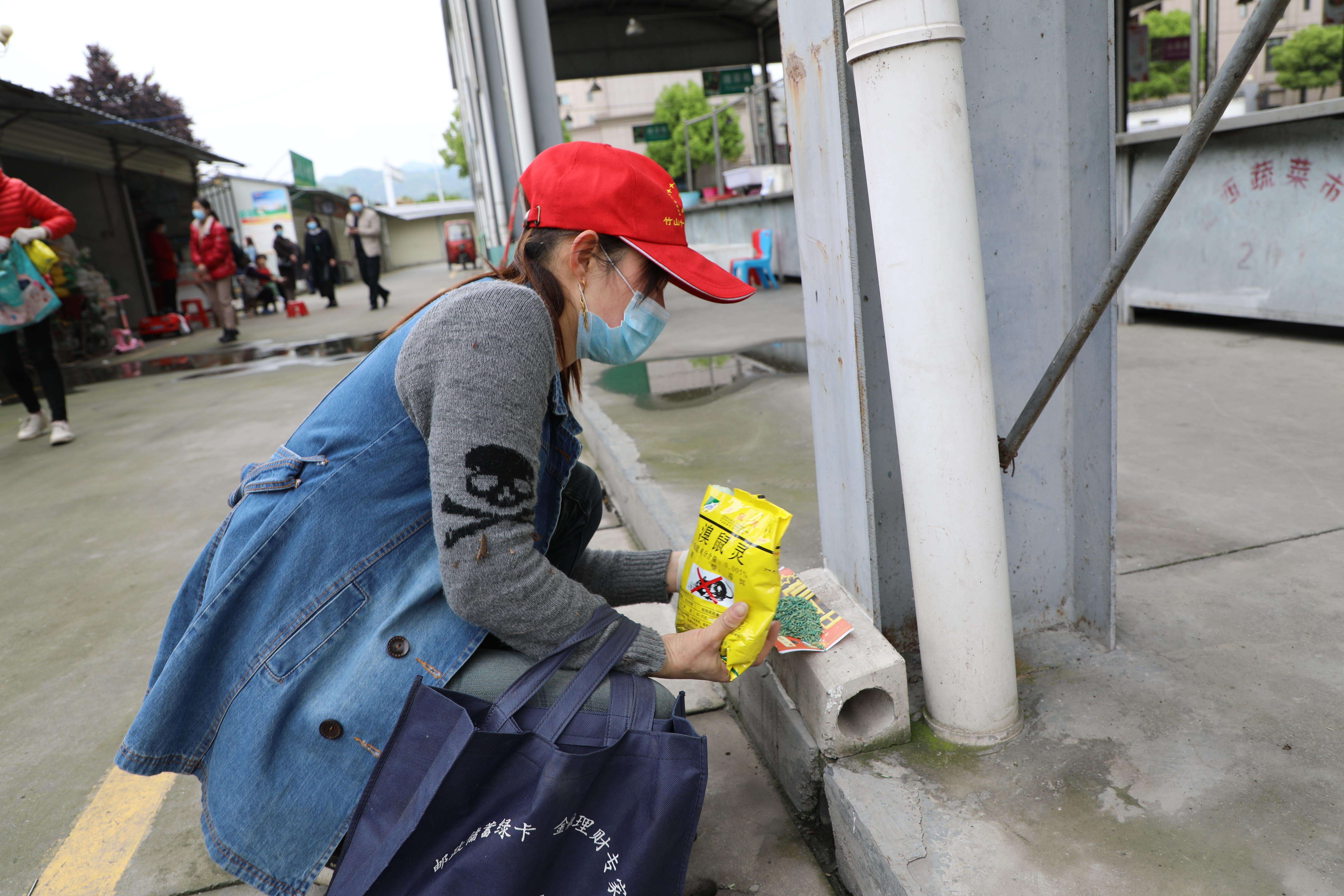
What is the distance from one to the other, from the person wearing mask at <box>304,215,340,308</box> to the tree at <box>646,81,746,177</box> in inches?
646

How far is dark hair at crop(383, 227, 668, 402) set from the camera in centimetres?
137

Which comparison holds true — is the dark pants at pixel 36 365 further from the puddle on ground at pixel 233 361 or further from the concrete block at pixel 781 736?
the concrete block at pixel 781 736

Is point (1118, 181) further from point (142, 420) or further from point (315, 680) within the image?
point (142, 420)

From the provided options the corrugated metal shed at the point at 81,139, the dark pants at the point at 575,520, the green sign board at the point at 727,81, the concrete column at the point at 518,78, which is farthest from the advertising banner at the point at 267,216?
the dark pants at the point at 575,520

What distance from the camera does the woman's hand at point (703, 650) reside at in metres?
1.41

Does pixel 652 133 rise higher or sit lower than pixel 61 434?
higher

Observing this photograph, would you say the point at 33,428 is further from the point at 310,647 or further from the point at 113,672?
the point at 310,647

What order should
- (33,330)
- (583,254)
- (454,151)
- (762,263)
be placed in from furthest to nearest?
1. (454,151)
2. (762,263)
3. (33,330)
4. (583,254)

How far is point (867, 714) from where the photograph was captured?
1.66 meters

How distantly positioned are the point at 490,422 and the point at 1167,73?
4902 cm

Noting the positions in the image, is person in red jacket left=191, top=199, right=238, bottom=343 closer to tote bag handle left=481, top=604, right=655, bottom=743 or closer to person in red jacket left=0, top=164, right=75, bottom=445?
person in red jacket left=0, top=164, right=75, bottom=445

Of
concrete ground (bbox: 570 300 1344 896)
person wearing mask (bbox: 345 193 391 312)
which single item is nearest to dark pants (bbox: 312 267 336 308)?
person wearing mask (bbox: 345 193 391 312)

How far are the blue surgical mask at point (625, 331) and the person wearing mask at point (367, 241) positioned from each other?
12478 millimetres

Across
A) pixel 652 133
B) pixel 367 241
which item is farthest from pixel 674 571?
pixel 652 133
